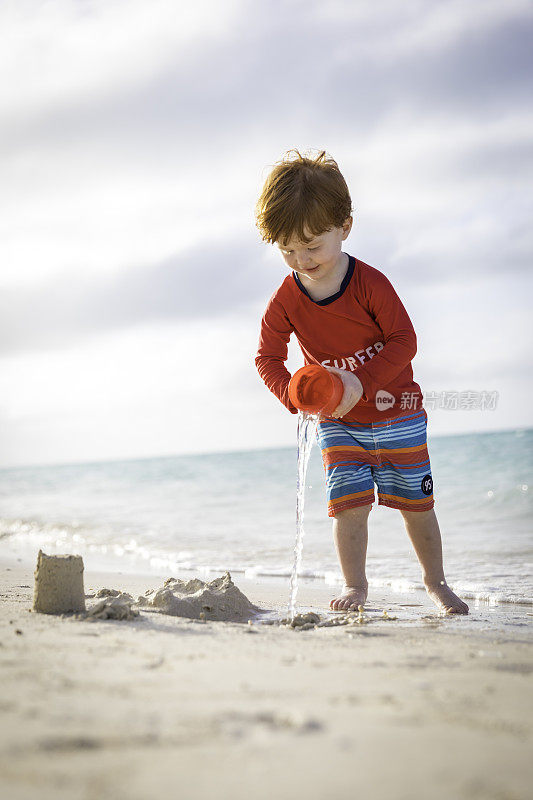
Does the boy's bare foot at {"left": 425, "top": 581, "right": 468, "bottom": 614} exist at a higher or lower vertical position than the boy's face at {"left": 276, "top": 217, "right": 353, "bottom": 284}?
lower

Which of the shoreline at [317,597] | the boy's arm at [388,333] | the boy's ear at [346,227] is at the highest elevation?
the boy's ear at [346,227]

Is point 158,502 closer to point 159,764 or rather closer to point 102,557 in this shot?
point 102,557

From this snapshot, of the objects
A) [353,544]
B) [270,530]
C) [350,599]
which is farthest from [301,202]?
[270,530]

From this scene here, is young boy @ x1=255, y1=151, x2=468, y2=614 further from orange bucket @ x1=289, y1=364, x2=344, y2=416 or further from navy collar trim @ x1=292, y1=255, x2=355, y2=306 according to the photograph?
orange bucket @ x1=289, y1=364, x2=344, y2=416

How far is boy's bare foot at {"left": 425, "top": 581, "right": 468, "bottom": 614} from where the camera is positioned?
3.05 metres

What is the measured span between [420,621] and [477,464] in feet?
38.2

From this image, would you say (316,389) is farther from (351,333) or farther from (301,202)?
(301,202)

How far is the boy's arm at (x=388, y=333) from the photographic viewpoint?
298 centimetres

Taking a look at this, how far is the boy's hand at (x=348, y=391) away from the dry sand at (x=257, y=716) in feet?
3.25

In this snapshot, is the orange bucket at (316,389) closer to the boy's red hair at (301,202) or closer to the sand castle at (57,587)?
the boy's red hair at (301,202)

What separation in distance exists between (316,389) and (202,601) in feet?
3.06

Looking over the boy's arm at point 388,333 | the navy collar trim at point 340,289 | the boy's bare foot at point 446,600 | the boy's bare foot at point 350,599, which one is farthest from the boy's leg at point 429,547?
the navy collar trim at point 340,289

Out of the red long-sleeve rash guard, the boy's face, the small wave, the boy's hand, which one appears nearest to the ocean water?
the small wave

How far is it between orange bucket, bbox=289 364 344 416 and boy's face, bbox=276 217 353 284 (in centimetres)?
52
